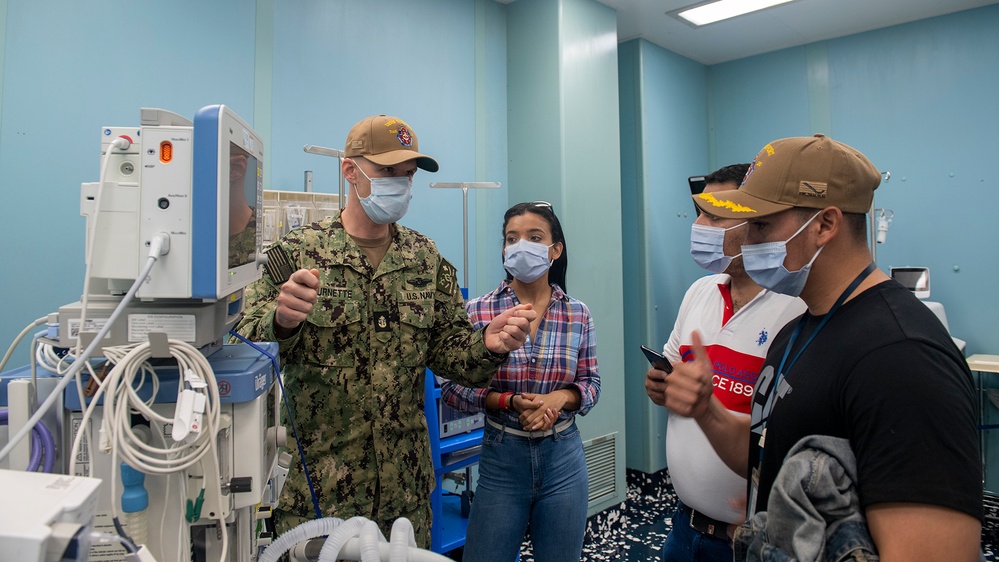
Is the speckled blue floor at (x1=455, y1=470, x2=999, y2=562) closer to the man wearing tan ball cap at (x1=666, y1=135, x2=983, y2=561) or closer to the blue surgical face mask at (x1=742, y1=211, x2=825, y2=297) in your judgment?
the man wearing tan ball cap at (x1=666, y1=135, x2=983, y2=561)

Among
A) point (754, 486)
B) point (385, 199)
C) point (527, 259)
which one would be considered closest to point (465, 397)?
point (527, 259)

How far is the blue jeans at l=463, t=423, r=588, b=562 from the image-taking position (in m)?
1.85

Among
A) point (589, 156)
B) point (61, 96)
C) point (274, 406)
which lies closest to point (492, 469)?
point (274, 406)

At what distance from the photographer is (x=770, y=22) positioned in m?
4.06

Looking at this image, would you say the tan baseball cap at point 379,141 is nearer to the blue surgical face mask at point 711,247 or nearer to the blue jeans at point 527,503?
the blue surgical face mask at point 711,247

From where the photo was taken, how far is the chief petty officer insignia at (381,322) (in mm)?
1725

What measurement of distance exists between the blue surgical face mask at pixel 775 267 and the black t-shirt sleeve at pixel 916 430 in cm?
27

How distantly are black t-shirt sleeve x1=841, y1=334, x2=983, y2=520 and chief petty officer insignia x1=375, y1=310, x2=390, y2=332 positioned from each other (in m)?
1.21

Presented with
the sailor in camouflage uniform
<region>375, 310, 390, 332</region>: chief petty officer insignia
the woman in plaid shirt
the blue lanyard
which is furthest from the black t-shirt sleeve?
<region>375, 310, 390, 332</region>: chief petty officer insignia

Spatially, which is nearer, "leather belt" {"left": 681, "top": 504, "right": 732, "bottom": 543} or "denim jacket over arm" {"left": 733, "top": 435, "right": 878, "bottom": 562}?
"denim jacket over arm" {"left": 733, "top": 435, "right": 878, "bottom": 562}

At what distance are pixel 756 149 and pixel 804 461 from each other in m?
4.32

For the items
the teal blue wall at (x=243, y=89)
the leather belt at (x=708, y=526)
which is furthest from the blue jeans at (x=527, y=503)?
the teal blue wall at (x=243, y=89)

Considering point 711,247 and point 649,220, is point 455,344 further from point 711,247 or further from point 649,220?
point 649,220

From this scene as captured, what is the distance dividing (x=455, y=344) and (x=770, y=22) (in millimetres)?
3620
